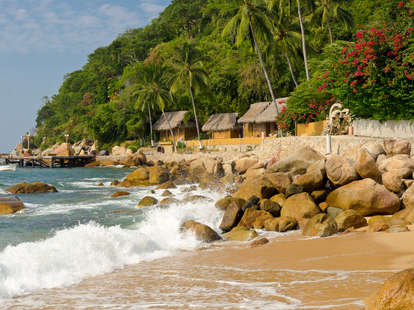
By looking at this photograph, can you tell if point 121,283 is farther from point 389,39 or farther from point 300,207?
point 389,39

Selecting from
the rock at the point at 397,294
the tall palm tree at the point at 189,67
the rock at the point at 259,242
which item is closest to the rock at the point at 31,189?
the rock at the point at 259,242

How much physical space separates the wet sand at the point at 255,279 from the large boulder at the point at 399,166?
4058 millimetres

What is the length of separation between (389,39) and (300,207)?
947cm

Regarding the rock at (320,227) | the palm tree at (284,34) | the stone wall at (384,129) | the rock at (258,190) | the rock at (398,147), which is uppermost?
the palm tree at (284,34)

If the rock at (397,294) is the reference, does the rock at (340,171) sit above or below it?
above

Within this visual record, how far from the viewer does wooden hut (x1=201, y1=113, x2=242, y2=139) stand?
41.5 metres

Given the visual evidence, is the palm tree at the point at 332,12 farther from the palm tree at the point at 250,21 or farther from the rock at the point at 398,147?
the rock at the point at 398,147

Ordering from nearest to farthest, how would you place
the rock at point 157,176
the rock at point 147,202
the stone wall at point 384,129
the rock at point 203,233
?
1. the rock at point 203,233
2. the rock at point 147,202
3. the stone wall at point 384,129
4. the rock at point 157,176

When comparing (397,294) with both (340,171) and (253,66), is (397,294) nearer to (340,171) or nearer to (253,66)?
(340,171)

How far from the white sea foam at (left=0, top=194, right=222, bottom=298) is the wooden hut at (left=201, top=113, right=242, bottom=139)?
30794 millimetres

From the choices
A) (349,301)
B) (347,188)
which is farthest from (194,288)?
(347,188)

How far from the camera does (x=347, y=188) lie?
431 inches

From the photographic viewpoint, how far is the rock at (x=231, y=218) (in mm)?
10828

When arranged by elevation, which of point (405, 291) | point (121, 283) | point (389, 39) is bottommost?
point (121, 283)
